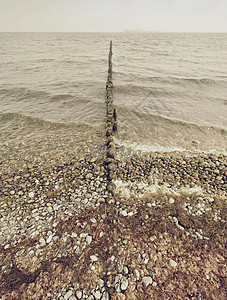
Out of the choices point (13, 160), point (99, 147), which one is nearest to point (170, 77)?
point (99, 147)

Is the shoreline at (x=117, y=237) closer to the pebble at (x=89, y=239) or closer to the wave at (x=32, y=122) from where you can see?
the pebble at (x=89, y=239)

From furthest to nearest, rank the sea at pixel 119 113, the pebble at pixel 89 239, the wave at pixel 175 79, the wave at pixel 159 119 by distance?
the wave at pixel 175 79 < the wave at pixel 159 119 < the sea at pixel 119 113 < the pebble at pixel 89 239

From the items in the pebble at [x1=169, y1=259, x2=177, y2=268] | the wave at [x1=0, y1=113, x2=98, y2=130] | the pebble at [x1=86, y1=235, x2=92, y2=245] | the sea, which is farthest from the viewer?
the wave at [x1=0, y1=113, x2=98, y2=130]

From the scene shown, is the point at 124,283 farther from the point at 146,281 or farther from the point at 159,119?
the point at 159,119

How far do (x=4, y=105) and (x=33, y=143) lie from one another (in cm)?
841

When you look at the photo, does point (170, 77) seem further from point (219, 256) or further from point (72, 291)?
point (72, 291)

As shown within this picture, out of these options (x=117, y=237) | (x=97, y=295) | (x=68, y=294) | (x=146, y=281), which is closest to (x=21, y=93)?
(x=117, y=237)

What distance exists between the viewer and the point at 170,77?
2220cm

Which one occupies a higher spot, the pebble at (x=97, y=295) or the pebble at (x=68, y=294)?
the pebble at (x=97, y=295)

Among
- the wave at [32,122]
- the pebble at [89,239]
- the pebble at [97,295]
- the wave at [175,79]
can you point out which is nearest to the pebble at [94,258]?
the pebble at [89,239]

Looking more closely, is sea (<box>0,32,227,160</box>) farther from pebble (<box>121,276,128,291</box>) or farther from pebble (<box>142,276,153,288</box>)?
pebble (<box>121,276,128,291</box>)

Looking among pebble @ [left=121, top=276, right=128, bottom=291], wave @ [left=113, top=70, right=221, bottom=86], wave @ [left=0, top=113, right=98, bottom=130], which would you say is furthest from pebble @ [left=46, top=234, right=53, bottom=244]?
wave @ [left=113, top=70, right=221, bottom=86]

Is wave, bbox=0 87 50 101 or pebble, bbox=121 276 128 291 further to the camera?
wave, bbox=0 87 50 101

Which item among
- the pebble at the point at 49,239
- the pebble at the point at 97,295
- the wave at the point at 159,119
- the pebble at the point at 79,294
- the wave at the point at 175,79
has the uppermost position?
the wave at the point at 175,79
